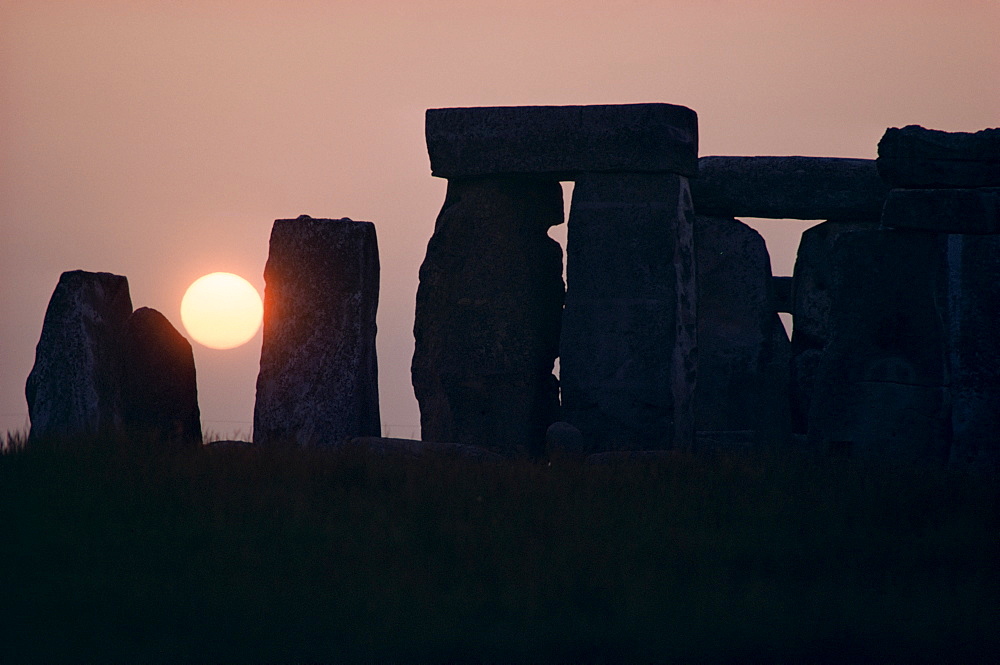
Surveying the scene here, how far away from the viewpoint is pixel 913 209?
961cm

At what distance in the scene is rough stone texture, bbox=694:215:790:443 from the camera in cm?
1329

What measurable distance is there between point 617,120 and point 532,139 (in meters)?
0.68

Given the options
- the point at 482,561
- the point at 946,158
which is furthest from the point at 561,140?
the point at 482,561

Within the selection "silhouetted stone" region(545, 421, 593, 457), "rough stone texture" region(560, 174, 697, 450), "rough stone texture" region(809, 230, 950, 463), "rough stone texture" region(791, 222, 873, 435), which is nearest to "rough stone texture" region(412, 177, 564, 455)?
"rough stone texture" region(560, 174, 697, 450)

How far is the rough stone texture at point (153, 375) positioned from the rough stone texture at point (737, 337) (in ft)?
17.2

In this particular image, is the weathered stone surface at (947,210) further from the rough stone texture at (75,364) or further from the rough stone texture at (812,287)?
the rough stone texture at (75,364)

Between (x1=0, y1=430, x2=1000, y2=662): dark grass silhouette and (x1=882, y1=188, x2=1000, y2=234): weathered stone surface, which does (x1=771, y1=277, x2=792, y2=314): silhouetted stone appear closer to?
(x1=882, y1=188, x2=1000, y2=234): weathered stone surface

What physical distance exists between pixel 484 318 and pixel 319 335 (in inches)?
53.7

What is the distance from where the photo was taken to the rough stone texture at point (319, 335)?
10289 mm

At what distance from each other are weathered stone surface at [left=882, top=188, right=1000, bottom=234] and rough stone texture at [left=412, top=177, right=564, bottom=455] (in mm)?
2897

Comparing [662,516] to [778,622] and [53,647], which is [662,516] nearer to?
[778,622]

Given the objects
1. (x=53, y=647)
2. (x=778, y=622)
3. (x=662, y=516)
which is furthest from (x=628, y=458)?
(x=53, y=647)

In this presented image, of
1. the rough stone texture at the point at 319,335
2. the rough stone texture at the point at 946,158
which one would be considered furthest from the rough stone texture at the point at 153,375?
the rough stone texture at the point at 946,158

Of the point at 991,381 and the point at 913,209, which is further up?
the point at 913,209
